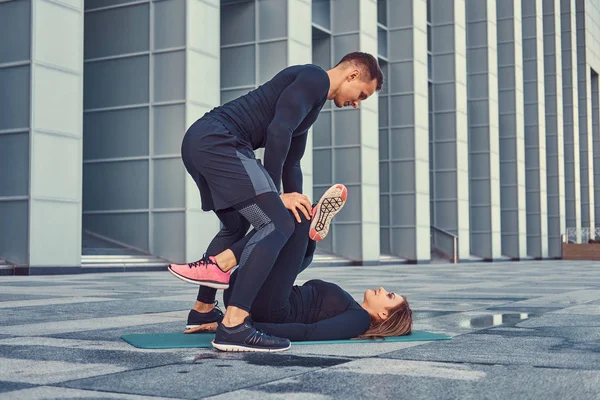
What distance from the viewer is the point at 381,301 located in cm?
490

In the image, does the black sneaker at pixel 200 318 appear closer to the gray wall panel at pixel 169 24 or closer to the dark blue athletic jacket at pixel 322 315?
the dark blue athletic jacket at pixel 322 315

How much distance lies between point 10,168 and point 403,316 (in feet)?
37.6

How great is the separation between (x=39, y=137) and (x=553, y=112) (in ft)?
127

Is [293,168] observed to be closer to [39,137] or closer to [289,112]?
[289,112]

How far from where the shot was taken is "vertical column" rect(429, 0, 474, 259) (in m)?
32.5

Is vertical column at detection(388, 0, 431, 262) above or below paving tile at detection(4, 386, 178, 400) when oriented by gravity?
above

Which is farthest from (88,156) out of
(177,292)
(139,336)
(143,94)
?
(139,336)

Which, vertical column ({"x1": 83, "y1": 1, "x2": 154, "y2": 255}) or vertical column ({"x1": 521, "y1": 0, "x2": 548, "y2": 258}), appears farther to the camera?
vertical column ({"x1": 521, "y1": 0, "x2": 548, "y2": 258})

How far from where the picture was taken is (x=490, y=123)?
1431 inches

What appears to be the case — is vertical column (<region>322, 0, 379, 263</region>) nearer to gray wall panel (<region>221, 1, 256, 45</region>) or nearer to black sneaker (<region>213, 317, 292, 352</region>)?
gray wall panel (<region>221, 1, 256, 45</region>)

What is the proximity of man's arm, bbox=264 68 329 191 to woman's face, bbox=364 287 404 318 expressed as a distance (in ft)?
3.09

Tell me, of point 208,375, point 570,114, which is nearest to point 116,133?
point 208,375

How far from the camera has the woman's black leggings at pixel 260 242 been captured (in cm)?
430

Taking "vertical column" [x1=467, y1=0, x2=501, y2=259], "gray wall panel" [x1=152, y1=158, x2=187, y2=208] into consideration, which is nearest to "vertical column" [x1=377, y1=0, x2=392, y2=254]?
"vertical column" [x1=467, y1=0, x2=501, y2=259]
